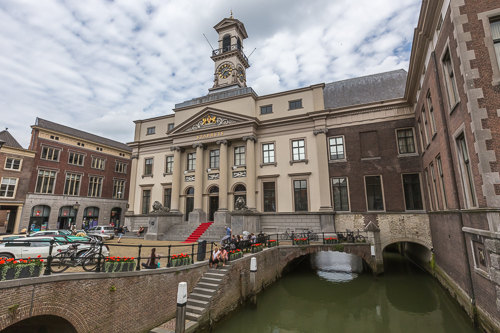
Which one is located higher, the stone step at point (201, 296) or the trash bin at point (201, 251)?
the trash bin at point (201, 251)

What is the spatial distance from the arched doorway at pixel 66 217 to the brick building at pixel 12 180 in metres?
4.46

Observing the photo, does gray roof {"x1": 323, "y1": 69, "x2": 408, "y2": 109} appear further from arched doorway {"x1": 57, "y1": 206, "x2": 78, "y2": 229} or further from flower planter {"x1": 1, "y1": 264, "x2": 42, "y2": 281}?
arched doorway {"x1": 57, "y1": 206, "x2": 78, "y2": 229}

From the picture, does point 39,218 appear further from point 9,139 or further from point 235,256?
point 235,256

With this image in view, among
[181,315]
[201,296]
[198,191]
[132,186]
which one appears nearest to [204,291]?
[201,296]

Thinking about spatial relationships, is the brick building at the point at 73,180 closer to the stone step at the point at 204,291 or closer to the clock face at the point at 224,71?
the clock face at the point at 224,71

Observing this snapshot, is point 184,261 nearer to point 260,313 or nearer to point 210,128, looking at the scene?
point 260,313

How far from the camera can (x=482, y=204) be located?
9.40 meters

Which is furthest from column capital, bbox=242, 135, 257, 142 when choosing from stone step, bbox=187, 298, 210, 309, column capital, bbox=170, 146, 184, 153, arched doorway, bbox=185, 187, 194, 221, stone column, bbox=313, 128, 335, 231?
stone step, bbox=187, 298, 210, 309

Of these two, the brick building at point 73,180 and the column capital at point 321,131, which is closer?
the column capital at point 321,131

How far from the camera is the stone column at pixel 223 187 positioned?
25.6 meters

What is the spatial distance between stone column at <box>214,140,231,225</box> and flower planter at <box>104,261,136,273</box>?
16.0 m

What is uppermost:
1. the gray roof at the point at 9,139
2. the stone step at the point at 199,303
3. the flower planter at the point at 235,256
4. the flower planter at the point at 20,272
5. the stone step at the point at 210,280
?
the gray roof at the point at 9,139

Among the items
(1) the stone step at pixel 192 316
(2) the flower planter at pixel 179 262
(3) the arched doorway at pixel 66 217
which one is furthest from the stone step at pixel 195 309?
(3) the arched doorway at pixel 66 217

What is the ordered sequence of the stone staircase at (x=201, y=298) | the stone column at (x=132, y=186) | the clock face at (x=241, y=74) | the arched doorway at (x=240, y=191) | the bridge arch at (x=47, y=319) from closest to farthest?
1. the bridge arch at (x=47, y=319)
2. the stone staircase at (x=201, y=298)
3. the arched doorway at (x=240, y=191)
4. the stone column at (x=132, y=186)
5. the clock face at (x=241, y=74)
